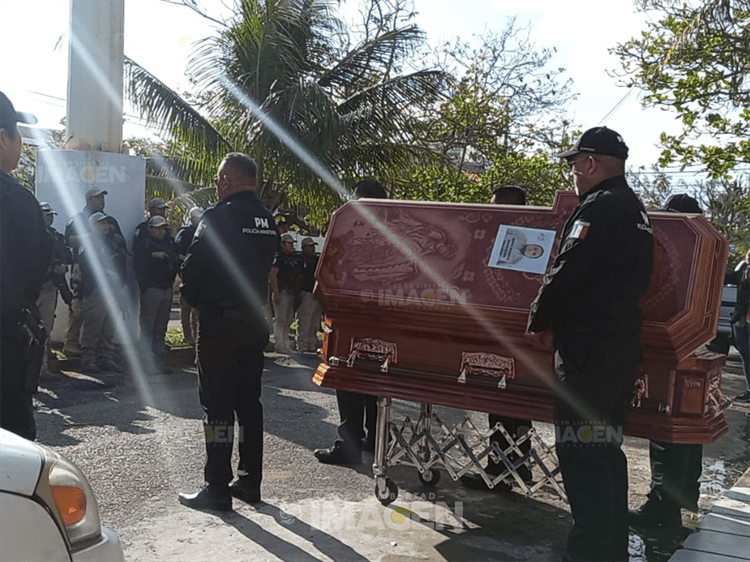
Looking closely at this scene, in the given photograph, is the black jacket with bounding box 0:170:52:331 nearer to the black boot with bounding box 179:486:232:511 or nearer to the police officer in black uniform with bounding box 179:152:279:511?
the police officer in black uniform with bounding box 179:152:279:511

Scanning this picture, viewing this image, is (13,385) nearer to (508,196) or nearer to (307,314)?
(508,196)

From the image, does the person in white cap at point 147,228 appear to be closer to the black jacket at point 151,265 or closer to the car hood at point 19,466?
the black jacket at point 151,265

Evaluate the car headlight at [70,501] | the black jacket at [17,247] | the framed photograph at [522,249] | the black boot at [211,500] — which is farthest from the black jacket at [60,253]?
the car headlight at [70,501]

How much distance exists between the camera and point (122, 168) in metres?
10.5

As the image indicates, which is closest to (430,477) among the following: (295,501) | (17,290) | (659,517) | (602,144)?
(295,501)

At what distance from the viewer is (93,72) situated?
411 inches

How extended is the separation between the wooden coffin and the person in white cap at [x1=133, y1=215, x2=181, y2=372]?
5285 millimetres

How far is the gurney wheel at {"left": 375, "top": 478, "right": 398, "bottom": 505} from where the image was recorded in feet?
15.6

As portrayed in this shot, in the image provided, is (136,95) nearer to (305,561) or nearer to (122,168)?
(122,168)

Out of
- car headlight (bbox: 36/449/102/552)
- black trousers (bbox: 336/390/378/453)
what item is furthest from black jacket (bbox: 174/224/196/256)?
car headlight (bbox: 36/449/102/552)

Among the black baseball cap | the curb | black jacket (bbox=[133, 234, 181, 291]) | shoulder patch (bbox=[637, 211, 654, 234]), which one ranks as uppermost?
the black baseball cap

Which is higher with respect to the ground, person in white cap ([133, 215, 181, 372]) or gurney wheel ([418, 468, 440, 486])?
person in white cap ([133, 215, 181, 372])

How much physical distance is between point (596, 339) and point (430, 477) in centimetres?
211

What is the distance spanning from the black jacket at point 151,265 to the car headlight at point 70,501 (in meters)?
7.27
